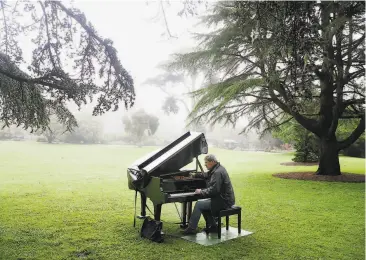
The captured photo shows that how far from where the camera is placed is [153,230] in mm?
5352

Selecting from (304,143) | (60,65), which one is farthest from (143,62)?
(60,65)

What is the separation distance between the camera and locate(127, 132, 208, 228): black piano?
541 cm

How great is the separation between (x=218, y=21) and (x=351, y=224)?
31.0ft

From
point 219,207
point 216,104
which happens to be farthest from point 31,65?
point 216,104

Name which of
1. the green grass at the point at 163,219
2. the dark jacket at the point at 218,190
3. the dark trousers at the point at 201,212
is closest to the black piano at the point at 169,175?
the dark trousers at the point at 201,212

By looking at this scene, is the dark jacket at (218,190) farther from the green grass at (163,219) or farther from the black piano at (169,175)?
the green grass at (163,219)

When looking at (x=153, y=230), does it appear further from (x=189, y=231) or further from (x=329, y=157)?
(x=329, y=157)

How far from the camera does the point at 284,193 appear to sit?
10172 millimetres

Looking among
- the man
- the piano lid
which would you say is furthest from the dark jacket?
the piano lid

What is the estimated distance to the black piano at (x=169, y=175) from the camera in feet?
17.7

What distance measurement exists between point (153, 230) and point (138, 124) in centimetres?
2526

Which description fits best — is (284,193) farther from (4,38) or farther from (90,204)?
(4,38)

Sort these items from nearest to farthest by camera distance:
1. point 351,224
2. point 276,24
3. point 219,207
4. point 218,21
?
point 276,24, point 219,207, point 351,224, point 218,21

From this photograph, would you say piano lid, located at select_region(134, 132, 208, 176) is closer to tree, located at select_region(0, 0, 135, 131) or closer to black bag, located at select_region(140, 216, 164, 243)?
black bag, located at select_region(140, 216, 164, 243)
